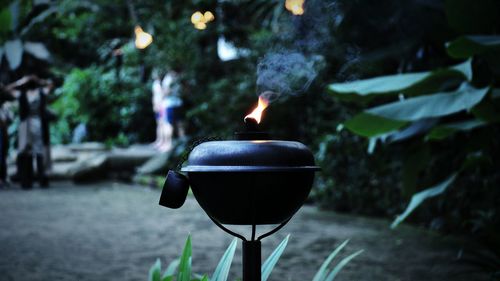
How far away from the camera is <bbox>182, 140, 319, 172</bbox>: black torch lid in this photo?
208cm

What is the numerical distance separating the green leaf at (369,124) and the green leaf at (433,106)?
111 millimetres

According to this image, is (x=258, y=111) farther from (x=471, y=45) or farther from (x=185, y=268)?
(x=471, y=45)

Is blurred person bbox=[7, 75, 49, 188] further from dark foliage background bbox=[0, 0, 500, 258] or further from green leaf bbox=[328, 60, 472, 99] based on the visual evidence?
green leaf bbox=[328, 60, 472, 99]

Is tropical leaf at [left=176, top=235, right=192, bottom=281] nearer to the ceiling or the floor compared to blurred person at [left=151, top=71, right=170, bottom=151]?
nearer to the floor

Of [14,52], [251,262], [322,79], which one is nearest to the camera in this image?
[251,262]

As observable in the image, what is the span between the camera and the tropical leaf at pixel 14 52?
9.58 meters

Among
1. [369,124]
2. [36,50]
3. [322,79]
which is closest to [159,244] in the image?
[369,124]

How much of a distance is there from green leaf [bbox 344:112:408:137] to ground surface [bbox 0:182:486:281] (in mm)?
916

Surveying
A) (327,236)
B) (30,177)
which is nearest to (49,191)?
(30,177)

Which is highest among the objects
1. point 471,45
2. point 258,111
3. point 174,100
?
point 174,100

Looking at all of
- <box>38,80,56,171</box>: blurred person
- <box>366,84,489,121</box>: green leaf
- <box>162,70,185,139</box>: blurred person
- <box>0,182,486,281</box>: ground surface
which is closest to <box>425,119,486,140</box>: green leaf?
<box>366,84,489,121</box>: green leaf

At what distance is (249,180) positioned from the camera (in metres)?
2.12

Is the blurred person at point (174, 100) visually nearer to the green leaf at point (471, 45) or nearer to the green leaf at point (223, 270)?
the green leaf at point (471, 45)

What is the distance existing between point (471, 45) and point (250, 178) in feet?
5.49
